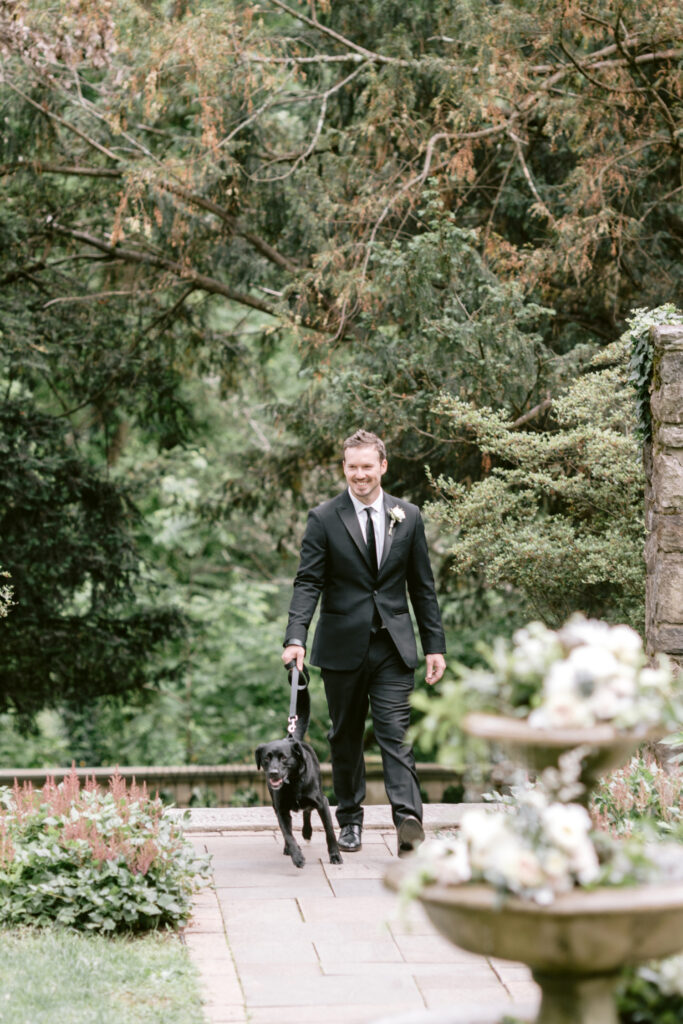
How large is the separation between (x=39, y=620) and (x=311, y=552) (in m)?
6.56

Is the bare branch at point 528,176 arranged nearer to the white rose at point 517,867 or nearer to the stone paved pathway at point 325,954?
the stone paved pathway at point 325,954

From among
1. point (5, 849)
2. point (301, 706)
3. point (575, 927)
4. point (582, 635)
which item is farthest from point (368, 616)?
point (575, 927)

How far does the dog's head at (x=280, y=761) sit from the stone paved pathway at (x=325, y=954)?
473mm

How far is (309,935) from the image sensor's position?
4.77m

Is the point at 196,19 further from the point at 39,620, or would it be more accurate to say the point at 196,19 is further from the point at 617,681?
the point at 617,681

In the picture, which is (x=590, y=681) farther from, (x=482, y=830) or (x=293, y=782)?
(x=293, y=782)

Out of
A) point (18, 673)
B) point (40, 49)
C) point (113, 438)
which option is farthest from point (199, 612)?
point (40, 49)

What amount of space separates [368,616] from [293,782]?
2.87ft

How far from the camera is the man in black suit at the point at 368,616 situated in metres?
5.98

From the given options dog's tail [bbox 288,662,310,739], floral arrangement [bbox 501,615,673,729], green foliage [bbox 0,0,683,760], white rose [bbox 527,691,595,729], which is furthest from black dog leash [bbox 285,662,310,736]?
white rose [bbox 527,691,595,729]

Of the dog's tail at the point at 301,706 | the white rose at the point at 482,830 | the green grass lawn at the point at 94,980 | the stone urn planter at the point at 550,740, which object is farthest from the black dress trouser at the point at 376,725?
the white rose at the point at 482,830

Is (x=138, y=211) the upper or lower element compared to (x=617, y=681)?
upper

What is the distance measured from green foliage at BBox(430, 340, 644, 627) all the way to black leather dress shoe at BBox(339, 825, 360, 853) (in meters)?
1.93

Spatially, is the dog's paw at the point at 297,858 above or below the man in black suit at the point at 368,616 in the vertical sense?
below
